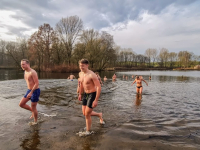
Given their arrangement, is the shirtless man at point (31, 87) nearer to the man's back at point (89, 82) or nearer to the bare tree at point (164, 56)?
the man's back at point (89, 82)

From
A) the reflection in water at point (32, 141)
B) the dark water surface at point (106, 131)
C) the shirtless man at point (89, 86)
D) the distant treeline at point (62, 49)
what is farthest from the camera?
the distant treeline at point (62, 49)

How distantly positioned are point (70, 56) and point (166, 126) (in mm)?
43982

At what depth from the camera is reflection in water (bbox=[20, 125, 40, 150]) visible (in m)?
3.52

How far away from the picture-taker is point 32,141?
3.80 meters

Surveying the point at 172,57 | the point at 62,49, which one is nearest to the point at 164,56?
the point at 172,57

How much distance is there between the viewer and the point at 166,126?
201 inches

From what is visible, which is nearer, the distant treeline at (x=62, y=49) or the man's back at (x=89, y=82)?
the man's back at (x=89, y=82)

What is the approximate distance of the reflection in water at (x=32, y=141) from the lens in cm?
352

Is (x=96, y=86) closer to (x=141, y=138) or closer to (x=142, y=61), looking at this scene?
(x=141, y=138)

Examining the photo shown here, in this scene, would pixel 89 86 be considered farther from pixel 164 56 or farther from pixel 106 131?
pixel 164 56

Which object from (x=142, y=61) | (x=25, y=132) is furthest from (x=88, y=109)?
(x=142, y=61)

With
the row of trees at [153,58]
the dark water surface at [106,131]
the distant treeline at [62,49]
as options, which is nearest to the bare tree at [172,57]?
the row of trees at [153,58]

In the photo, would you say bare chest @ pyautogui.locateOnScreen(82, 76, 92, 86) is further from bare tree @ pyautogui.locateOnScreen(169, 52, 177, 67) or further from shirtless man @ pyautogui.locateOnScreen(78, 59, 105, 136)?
bare tree @ pyautogui.locateOnScreen(169, 52, 177, 67)

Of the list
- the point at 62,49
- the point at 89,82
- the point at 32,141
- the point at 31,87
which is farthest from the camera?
the point at 62,49
